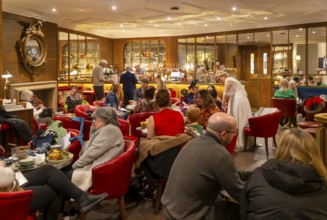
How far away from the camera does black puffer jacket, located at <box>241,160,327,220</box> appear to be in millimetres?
1829

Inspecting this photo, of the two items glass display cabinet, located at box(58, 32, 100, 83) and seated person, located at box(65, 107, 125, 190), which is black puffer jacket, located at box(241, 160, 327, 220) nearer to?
seated person, located at box(65, 107, 125, 190)

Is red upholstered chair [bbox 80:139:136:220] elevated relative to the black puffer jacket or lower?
lower

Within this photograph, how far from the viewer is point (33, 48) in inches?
406

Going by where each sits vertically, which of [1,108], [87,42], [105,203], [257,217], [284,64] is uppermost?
[87,42]

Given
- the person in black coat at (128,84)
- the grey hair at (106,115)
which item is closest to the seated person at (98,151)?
the grey hair at (106,115)

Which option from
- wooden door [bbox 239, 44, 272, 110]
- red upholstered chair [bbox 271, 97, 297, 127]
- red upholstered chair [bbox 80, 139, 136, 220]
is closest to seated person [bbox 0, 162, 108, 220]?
red upholstered chair [bbox 80, 139, 136, 220]

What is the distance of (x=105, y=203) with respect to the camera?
13.9 feet

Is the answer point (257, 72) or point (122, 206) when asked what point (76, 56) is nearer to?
point (257, 72)

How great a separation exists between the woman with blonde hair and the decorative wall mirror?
9.00 metres

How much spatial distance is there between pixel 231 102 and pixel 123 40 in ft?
34.3

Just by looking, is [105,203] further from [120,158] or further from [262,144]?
[262,144]

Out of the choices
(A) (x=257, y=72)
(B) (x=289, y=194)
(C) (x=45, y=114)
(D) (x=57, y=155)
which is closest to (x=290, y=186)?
(B) (x=289, y=194)

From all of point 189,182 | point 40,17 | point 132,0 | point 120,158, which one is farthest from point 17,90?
point 189,182

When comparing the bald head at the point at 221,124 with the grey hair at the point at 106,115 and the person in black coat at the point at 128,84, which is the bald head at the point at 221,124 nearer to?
the grey hair at the point at 106,115
